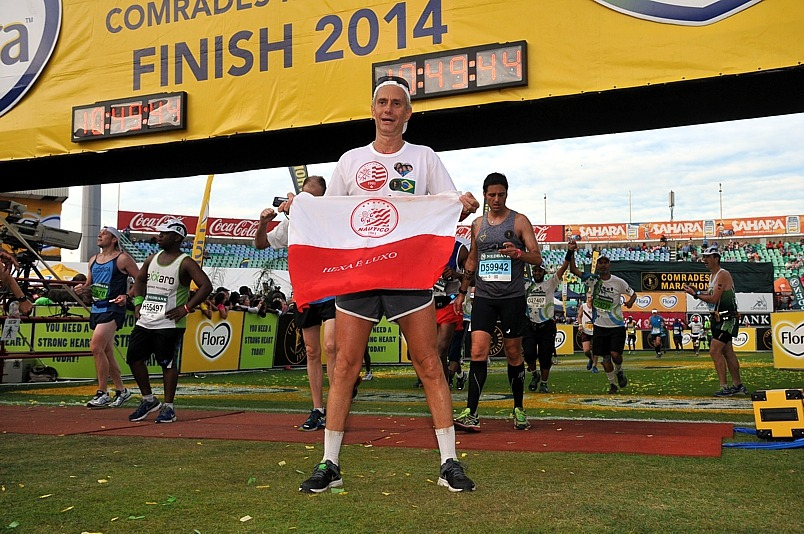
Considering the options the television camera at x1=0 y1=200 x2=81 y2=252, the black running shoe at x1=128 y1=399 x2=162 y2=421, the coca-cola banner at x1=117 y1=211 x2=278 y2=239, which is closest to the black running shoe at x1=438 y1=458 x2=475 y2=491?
the black running shoe at x1=128 y1=399 x2=162 y2=421

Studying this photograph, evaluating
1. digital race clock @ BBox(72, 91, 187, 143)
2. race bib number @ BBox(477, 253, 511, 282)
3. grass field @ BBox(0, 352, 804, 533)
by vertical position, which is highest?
digital race clock @ BBox(72, 91, 187, 143)

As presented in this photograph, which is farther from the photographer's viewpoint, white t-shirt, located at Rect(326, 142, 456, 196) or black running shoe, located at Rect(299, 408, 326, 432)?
black running shoe, located at Rect(299, 408, 326, 432)

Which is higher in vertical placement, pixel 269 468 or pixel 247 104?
pixel 247 104

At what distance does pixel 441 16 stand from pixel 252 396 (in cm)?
550

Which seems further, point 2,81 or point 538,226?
point 538,226

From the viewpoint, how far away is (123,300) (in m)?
8.66

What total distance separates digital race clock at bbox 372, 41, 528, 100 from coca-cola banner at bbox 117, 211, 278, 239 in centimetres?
4828

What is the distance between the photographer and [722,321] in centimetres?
1034

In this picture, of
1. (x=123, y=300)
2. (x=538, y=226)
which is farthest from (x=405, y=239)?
(x=538, y=226)

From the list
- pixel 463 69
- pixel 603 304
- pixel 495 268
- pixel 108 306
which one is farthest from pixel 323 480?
pixel 603 304

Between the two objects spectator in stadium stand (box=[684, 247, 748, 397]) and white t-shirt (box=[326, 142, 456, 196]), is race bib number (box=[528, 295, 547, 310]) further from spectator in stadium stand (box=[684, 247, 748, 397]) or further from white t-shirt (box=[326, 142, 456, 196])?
white t-shirt (box=[326, 142, 456, 196])

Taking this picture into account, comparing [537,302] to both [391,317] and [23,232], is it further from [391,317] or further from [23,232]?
[23,232]

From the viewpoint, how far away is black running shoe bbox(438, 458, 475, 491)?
11.7ft

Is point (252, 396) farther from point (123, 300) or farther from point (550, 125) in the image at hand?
point (550, 125)
